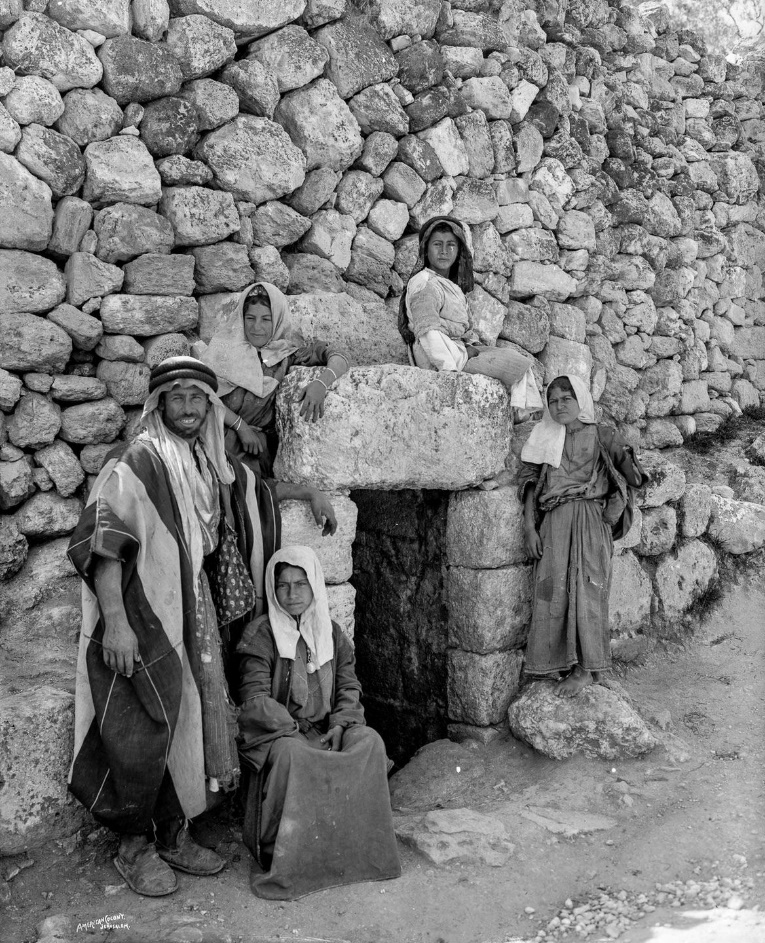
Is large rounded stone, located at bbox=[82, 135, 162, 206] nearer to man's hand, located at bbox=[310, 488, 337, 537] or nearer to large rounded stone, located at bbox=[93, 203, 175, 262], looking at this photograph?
large rounded stone, located at bbox=[93, 203, 175, 262]

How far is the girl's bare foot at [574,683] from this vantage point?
469 centimetres

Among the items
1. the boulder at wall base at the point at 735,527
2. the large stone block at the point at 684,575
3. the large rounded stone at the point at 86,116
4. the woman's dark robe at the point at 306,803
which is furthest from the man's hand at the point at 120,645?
the boulder at wall base at the point at 735,527

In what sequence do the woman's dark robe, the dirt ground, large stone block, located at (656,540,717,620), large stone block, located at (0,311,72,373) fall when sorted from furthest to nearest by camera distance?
large stone block, located at (656,540,717,620), large stone block, located at (0,311,72,373), the woman's dark robe, the dirt ground

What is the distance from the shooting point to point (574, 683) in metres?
4.71

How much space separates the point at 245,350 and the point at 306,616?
4.19 feet

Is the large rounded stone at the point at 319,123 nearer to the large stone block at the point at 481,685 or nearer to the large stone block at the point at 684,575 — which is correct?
the large stone block at the point at 481,685

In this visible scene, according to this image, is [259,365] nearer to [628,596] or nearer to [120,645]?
[120,645]

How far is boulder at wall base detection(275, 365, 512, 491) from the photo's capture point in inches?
173

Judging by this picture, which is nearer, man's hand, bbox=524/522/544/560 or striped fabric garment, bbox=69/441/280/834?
striped fabric garment, bbox=69/441/280/834

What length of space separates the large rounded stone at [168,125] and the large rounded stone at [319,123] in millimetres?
644

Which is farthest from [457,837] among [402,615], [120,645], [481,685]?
[402,615]

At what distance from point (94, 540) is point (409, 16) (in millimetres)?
3784

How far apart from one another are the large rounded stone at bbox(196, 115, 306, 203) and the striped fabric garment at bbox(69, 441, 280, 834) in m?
1.82

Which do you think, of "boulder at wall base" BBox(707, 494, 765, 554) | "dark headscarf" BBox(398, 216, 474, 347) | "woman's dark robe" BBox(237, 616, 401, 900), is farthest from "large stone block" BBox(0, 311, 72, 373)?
"boulder at wall base" BBox(707, 494, 765, 554)
